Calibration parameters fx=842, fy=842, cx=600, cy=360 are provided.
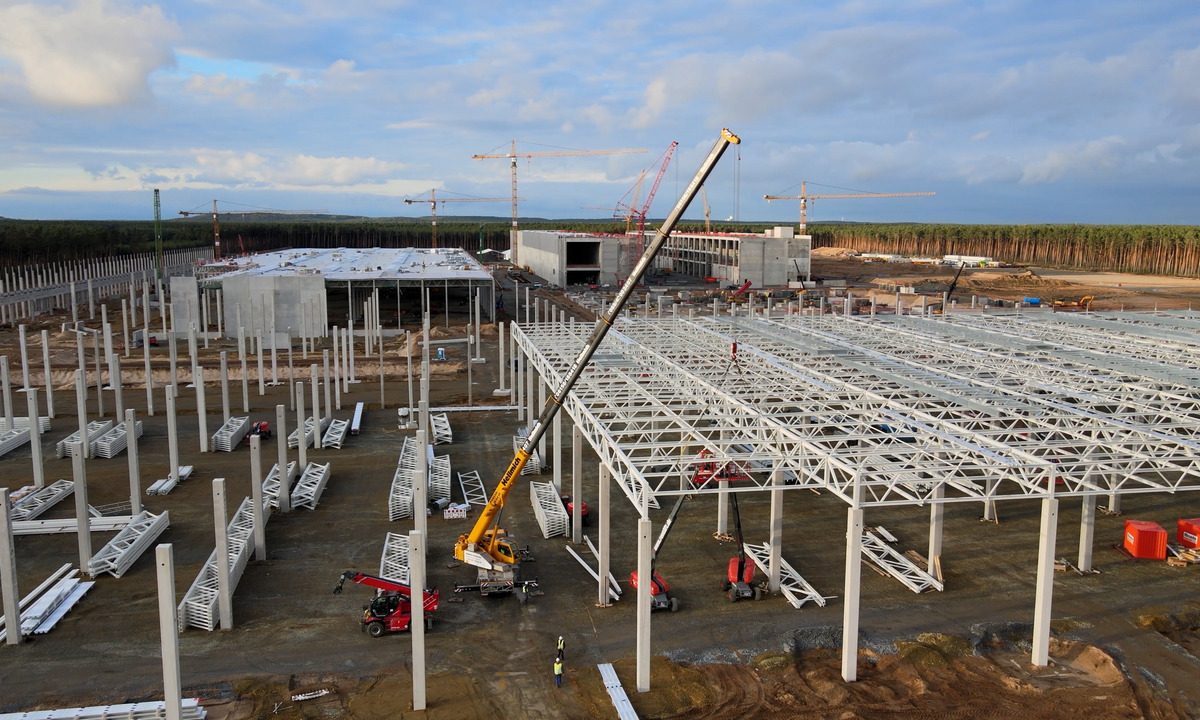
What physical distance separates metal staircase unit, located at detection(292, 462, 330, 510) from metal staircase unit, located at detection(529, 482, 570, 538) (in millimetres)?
6301

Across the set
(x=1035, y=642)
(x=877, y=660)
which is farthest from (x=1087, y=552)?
(x=877, y=660)

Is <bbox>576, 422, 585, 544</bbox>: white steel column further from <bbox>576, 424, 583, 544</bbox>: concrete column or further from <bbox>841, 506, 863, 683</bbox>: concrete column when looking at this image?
<bbox>841, 506, 863, 683</bbox>: concrete column

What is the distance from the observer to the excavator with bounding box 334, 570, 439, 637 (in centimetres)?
1666

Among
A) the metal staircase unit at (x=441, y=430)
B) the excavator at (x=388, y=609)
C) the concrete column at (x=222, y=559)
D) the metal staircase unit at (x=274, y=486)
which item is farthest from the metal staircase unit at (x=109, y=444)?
the excavator at (x=388, y=609)

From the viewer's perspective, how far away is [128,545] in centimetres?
2041

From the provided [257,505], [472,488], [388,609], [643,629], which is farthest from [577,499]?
[257,505]

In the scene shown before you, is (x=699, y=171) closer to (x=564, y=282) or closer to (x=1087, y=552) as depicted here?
(x=1087, y=552)

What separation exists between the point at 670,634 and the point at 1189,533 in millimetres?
13853

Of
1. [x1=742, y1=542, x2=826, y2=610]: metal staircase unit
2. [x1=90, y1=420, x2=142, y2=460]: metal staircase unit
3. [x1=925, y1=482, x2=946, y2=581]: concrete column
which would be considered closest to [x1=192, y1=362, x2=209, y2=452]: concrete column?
[x1=90, y1=420, x2=142, y2=460]: metal staircase unit

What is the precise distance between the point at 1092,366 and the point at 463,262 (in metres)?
66.4

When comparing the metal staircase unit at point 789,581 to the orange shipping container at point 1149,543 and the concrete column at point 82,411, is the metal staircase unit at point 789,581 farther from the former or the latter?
the concrete column at point 82,411

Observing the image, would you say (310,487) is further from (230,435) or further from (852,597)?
(852,597)

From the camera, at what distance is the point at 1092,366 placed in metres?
25.9

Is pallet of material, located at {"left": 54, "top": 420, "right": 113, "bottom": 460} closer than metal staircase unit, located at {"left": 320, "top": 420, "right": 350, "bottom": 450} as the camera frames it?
Yes
